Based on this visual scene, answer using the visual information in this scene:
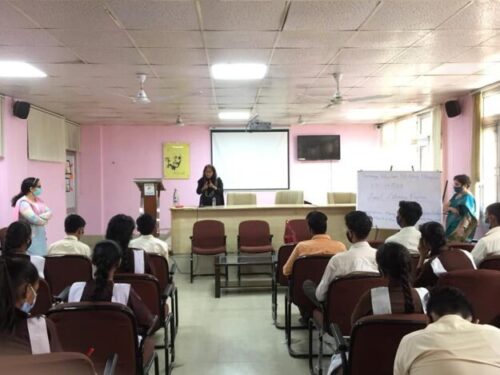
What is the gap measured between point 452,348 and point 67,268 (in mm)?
2919

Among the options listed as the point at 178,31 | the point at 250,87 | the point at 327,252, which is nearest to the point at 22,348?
the point at 327,252

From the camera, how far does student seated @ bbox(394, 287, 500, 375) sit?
4.17ft

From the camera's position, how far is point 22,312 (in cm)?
154

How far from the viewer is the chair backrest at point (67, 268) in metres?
3.32

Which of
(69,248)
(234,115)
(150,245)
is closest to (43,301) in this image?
(69,248)

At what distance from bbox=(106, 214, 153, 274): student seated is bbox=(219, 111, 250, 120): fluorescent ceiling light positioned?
5.17m

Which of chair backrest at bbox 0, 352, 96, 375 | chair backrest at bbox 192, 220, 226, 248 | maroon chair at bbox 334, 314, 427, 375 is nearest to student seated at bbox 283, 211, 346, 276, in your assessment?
maroon chair at bbox 334, 314, 427, 375

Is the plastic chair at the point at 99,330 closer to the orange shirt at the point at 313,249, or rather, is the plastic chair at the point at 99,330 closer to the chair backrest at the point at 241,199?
the orange shirt at the point at 313,249

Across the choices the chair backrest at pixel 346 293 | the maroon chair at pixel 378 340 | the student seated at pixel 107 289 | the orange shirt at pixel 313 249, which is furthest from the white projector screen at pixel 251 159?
the maroon chair at pixel 378 340

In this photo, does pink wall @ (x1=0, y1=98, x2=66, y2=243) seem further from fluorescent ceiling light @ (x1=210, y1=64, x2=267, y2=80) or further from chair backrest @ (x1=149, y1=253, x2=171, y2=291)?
chair backrest @ (x1=149, y1=253, x2=171, y2=291)

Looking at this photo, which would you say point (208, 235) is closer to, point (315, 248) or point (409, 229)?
point (315, 248)

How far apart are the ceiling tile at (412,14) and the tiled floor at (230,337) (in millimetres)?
2733

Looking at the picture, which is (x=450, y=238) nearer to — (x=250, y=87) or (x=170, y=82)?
(x=250, y=87)

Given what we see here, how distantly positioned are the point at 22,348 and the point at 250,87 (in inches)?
189
